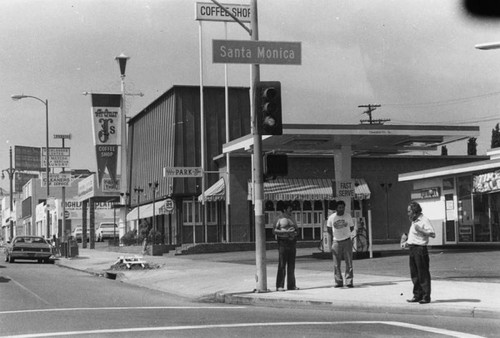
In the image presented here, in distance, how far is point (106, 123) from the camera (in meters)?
35.7

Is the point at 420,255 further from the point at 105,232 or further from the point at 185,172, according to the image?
the point at 105,232

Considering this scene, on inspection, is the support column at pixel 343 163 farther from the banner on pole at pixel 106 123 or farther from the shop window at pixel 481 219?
the banner on pole at pixel 106 123

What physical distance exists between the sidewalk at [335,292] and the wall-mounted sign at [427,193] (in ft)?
40.3

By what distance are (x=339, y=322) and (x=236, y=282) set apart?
22.8 ft

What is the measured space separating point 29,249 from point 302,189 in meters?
14.4

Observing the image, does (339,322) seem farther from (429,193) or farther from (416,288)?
(429,193)

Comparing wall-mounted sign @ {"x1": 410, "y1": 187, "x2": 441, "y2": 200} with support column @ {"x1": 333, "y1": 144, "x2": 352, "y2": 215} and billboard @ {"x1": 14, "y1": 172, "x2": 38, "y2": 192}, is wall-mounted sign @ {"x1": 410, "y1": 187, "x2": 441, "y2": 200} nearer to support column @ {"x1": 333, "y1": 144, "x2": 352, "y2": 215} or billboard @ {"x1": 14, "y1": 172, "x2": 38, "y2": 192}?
support column @ {"x1": 333, "y1": 144, "x2": 352, "y2": 215}

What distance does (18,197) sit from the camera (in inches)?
4299

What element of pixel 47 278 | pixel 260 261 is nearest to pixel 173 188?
pixel 47 278

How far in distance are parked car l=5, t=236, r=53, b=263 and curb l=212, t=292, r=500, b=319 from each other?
19532 mm

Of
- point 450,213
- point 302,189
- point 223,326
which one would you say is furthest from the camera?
point 302,189

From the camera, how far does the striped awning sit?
122ft

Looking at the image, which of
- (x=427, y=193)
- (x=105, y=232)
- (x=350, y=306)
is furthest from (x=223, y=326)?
(x=105, y=232)

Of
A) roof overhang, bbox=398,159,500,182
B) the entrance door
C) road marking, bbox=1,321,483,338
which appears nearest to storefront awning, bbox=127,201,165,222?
roof overhang, bbox=398,159,500,182
